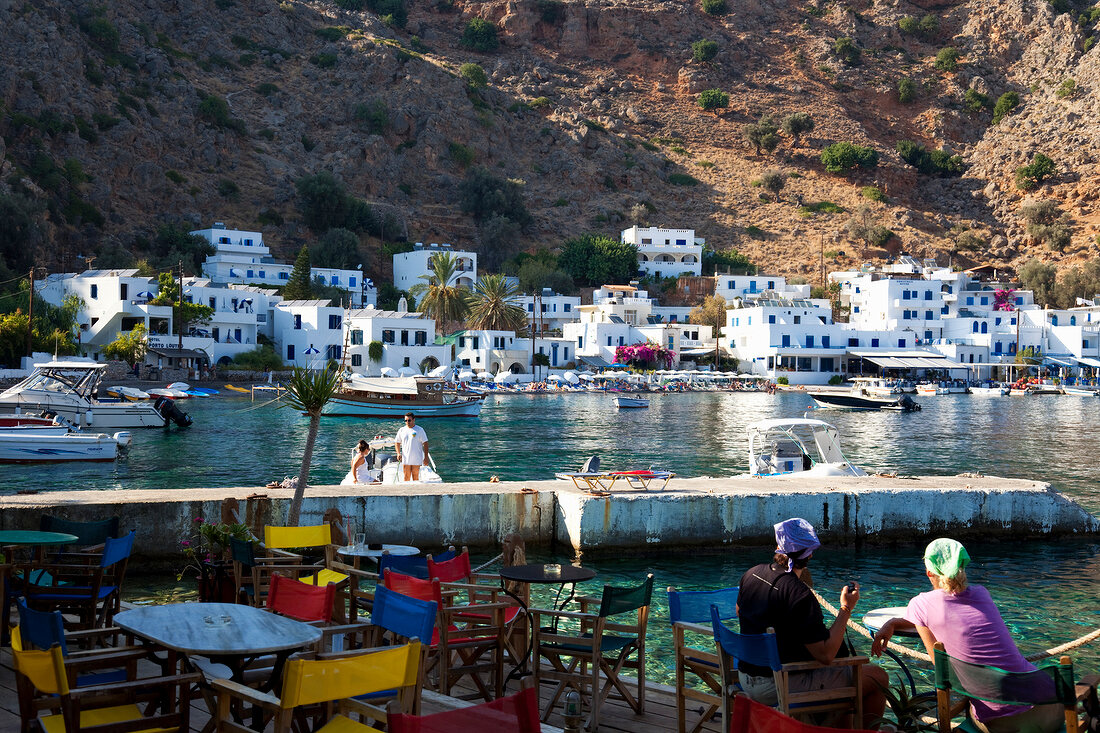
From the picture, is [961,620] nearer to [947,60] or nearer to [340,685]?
[340,685]

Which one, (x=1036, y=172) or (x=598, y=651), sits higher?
(x=1036, y=172)

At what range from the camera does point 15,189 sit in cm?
8219

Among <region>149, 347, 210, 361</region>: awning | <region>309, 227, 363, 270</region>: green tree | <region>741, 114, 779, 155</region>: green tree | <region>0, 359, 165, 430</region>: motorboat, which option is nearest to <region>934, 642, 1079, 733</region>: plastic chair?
<region>0, 359, 165, 430</region>: motorboat

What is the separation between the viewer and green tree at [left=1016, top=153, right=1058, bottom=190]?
12388cm

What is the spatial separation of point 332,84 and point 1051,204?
91.4 metres

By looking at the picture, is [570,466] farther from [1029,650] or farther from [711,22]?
[711,22]

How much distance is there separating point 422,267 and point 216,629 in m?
88.6

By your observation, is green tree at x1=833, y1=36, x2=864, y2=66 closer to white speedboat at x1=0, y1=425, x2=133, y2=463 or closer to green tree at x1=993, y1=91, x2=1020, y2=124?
green tree at x1=993, y1=91, x2=1020, y2=124

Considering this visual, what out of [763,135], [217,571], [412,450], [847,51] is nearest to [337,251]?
[763,135]

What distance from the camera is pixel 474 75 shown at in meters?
135

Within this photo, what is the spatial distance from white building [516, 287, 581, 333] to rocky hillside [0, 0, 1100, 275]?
688 inches

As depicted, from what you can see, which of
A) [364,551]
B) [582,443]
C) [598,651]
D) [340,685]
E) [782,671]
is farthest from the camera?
[582,443]

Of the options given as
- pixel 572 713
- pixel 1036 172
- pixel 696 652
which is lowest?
pixel 572 713

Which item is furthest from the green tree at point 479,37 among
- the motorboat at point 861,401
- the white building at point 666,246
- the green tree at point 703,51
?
the motorboat at point 861,401
